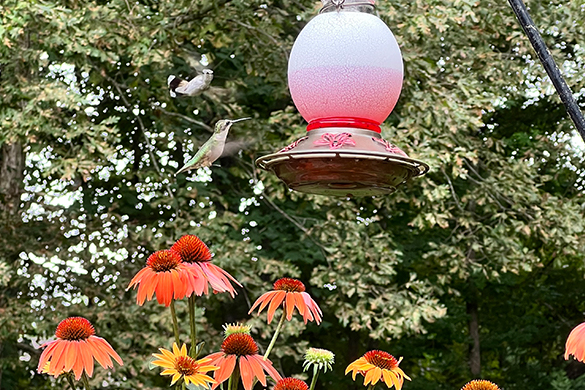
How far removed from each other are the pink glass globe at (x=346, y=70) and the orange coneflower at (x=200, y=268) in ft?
1.61

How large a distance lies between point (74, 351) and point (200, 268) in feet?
1.00

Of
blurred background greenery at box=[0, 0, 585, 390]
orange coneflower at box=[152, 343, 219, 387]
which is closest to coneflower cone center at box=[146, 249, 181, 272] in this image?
orange coneflower at box=[152, 343, 219, 387]

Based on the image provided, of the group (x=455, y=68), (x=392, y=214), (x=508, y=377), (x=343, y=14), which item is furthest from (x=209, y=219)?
(x=508, y=377)

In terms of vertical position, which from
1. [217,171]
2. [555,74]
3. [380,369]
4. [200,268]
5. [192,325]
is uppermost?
[217,171]

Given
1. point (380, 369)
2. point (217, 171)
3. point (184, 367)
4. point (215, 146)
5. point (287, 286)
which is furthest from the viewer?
point (217, 171)

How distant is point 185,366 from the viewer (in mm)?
1442

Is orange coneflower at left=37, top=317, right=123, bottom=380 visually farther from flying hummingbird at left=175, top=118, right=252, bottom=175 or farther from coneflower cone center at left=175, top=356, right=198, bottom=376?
flying hummingbird at left=175, top=118, right=252, bottom=175

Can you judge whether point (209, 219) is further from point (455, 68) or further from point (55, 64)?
point (455, 68)

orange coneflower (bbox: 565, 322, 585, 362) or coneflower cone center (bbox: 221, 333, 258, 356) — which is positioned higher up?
coneflower cone center (bbox: 221, 333, 258, 356)

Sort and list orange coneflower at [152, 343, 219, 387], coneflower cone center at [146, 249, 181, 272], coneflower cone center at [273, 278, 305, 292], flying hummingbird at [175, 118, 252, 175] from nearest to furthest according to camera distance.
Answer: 1. orange coneflower at [152, 343, 219, 387]
2. coneflower cone center at [146, 249, 181, 272]
3. coneflower cone center at [273, 278, 305, 292]
4. flying hummingbird at [175, 118, 252, 175]

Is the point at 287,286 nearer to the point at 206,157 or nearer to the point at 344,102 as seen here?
the point at 344,102

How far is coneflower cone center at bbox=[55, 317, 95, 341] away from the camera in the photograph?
153cm

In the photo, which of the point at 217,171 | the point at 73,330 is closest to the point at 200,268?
the point at 73,330

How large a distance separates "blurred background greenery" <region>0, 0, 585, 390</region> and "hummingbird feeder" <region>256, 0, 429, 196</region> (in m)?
2.68
